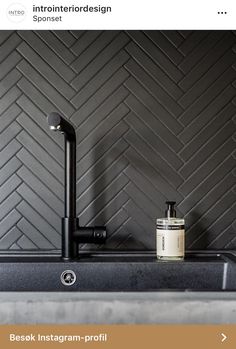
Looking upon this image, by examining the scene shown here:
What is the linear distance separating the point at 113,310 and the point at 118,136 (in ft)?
2.18

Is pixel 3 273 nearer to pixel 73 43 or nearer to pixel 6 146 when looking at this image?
pixel 6 146

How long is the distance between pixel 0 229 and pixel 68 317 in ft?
2.05

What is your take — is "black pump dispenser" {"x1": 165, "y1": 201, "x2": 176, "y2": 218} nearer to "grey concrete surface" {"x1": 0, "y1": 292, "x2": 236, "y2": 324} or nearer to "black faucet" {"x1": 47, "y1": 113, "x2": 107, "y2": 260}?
"black faucet" {"x1": 47, "y1": 113, "x2": 107, "y2": 260}

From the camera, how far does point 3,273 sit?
1.17 metres

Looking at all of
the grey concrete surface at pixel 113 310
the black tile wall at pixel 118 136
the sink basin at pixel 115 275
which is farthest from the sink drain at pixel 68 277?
the grey concrete surface at pixel 113 310

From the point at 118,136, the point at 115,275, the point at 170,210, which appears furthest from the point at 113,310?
the point at 118,136

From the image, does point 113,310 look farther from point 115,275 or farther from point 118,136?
point 118,136

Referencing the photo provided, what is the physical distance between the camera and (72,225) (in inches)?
47.7
